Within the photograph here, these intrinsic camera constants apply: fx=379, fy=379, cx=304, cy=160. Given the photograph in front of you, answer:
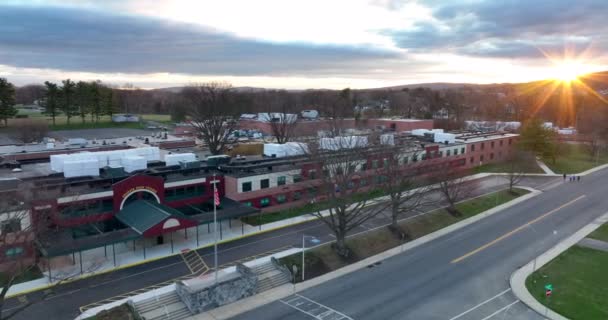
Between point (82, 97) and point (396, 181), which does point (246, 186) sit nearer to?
point (396, 181)

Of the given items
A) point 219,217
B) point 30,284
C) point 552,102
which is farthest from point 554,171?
point 552,102

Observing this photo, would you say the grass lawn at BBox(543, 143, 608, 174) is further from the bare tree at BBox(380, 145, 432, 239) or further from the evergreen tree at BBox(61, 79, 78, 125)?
the evergreen tree at BBox(61, 79, 78, 125)

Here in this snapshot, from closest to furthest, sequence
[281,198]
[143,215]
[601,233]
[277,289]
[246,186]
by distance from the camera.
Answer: [277,289], [143,215], [601,233], [246,186], [281,198]

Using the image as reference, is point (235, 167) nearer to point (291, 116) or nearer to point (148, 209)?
point (148, 209)

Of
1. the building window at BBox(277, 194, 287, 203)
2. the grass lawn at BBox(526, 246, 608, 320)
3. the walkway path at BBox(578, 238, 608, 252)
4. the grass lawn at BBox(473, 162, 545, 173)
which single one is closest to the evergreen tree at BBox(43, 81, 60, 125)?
the building window at BBox(277, 194, 287, 203)

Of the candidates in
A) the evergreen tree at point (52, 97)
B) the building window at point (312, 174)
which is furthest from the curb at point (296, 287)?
the evergreen tree at point (52, 97)

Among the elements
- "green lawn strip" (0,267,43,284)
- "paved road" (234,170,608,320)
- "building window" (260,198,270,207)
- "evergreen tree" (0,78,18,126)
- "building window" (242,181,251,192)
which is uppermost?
"evergreen tree" (0,78,18,126)

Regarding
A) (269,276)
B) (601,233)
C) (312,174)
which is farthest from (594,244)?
(269,276)
